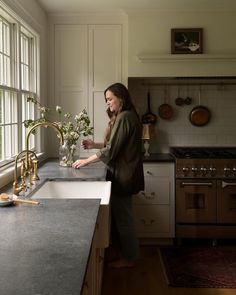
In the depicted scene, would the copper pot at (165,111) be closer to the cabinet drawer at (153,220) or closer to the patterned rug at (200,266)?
the cabinet drawer at (153,220)

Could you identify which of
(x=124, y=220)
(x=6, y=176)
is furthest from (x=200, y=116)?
(x=6, y=176)

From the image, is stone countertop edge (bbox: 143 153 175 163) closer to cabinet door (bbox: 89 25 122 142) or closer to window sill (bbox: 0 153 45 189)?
cabinet door (bbox: 89 25 122 142)

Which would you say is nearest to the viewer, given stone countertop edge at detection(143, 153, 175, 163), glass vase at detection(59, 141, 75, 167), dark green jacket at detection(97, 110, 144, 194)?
dark green jacket at detection(97, 110, 144, 194)

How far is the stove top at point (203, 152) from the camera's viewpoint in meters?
3.94

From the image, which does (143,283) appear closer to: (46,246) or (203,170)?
(203,170)

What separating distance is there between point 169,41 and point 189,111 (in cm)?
89

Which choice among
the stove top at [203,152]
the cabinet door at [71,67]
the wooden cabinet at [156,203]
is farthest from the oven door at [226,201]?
the cabinet door at [71,67]

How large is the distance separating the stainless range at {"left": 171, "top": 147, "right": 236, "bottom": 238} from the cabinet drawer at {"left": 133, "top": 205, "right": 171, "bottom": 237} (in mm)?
123

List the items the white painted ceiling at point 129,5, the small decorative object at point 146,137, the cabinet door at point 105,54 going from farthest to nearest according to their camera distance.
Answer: the small decorative object at point 146,137 → the cabinet door at point 105,54 → the white painted ceiling at point 129,5

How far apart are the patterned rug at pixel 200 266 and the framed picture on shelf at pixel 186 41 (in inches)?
76.9

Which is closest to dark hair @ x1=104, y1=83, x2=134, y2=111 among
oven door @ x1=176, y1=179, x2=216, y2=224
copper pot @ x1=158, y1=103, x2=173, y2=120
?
oven door @ x1=176, y1=179, x2=216, y2=224

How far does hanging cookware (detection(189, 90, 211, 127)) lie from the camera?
4512 millimetres

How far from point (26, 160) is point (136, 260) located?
1.72 meters

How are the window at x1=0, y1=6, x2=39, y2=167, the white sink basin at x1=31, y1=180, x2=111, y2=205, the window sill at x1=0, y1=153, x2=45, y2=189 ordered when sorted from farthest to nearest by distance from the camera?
the window at x1=0, y1=6, x2=39, y2=167, the white sink basin at x1=31, y1=180, x2=111, y2=205, the window sill at x1=0, y1=153, x2=45, y2=189
